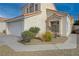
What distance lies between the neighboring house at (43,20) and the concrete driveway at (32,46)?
18 centimetres

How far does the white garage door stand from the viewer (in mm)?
9594

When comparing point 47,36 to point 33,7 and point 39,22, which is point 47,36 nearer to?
point 39,22

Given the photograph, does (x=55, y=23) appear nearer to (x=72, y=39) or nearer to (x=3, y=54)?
(x=72, y=39)

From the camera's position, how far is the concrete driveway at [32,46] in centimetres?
959

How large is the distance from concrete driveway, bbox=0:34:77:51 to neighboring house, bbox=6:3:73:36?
0.58ft

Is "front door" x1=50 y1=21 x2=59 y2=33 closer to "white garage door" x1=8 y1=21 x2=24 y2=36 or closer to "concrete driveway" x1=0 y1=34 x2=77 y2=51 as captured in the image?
"concrete driveway" x1=0 y1=34 x2=77 y2=51

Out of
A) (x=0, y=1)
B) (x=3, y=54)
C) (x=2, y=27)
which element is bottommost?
(x=3, y=54)

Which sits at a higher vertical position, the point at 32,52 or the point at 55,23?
the point at 55,23

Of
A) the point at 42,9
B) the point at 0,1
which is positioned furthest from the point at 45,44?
the point at 0,1

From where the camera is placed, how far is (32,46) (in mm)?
9570

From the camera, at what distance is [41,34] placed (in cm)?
955

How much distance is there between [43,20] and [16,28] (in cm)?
72

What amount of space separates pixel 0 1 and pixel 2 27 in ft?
2.28

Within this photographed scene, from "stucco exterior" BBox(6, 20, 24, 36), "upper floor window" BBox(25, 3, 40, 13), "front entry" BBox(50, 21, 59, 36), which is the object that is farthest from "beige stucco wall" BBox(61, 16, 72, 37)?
"stucco exterior" BBox(6, 20, 24, 36)
